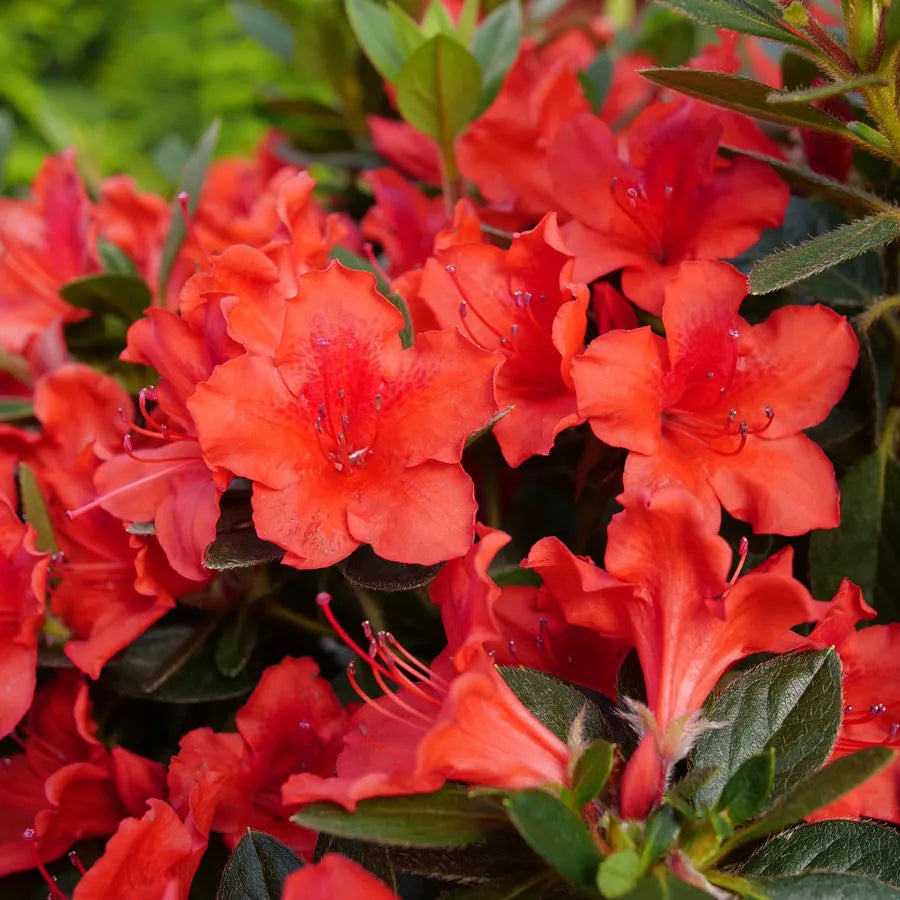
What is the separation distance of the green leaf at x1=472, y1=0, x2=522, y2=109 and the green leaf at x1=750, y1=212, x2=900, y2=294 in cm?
49

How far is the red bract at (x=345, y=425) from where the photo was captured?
72 cm

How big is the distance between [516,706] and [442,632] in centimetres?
→ 30

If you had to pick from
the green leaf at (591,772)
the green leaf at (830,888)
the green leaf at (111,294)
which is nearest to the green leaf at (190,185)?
the green leaf at (111,294)

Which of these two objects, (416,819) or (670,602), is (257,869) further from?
(670,602)

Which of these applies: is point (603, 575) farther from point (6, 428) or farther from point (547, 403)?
point (6, 428)

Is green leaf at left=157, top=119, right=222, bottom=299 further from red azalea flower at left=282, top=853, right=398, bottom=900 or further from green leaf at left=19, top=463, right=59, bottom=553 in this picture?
red azalea flower at left=282, top=853, right=398, bottom=900

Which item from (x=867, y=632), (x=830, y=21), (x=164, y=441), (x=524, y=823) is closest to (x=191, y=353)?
(x=164, y=441)

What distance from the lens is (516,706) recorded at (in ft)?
2.14

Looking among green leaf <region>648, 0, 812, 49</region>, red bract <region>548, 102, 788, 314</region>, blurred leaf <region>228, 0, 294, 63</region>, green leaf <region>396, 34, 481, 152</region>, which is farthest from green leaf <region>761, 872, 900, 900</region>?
blurred leaf <region>228, 0, 294, 63</region>

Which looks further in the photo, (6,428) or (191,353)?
(6,428)

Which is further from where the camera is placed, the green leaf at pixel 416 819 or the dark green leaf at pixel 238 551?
the dark green leaf at pixel 238 551

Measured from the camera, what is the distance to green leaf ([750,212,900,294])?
74 cm

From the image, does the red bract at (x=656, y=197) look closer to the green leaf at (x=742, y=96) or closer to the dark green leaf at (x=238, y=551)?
the green leaf at (x=742, y=96)

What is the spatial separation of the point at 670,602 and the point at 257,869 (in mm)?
341
